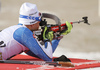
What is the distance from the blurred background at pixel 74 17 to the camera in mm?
11359

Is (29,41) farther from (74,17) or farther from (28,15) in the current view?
(74,17)

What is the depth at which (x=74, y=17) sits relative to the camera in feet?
48.2

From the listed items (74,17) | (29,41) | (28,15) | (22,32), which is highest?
(74,17)

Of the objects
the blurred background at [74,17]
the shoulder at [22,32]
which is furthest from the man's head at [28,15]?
the blurred background at [74,17]

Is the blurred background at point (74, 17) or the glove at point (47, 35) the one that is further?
the blurred background at point (74, 17)

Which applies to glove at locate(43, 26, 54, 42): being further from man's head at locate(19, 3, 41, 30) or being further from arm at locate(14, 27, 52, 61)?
arm at locate(14, 27, 52, 61)

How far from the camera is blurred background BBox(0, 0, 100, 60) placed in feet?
37.3

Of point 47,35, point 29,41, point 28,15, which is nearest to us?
point 29,41

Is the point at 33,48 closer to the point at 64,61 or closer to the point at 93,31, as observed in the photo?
the point at 64,61

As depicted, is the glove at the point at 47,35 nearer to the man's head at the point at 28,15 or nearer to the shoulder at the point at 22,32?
the man's head at the point at 28,15

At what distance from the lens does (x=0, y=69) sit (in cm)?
421

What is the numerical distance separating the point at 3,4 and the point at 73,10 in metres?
3.73

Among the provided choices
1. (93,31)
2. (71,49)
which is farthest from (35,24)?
(93,31)

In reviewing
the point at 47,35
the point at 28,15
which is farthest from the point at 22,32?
the point at 47,35
